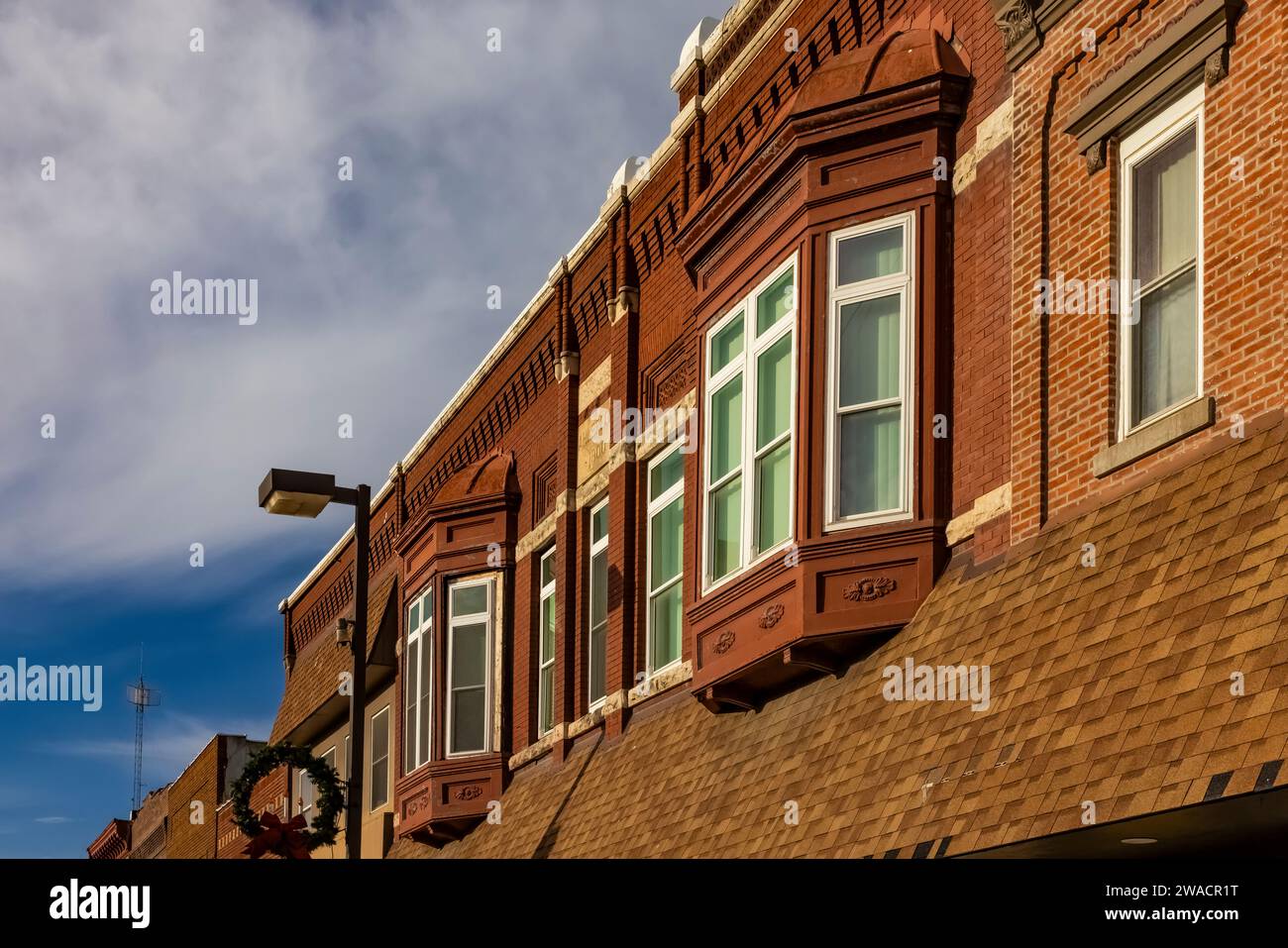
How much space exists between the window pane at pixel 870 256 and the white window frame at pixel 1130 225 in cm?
269

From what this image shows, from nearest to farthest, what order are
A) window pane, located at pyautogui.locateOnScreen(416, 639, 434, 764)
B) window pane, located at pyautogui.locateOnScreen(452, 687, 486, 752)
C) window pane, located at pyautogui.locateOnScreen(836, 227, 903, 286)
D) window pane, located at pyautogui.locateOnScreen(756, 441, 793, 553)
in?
window pane, located at pyautogui.locateOnScreen(836, 227, 903, 286) → window pane, located at pyautogui.locateOnScreen(756, 441, 793, 553) → window pane, located at pyautogui.locateOnScreen(452, 687, 486, 752) → window pane, located at pyautogui.locateOnScreen(416, 639, 434, 764)

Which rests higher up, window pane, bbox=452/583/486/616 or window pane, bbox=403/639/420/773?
window pane, bbox=452/583/486/616

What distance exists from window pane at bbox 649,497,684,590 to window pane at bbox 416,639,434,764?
644cm

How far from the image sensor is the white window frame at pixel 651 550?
19.8 meters

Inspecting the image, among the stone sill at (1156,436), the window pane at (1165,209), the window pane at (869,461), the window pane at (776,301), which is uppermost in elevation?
the window pane at (776,301)

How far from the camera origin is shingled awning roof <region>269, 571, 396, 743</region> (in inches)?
1178

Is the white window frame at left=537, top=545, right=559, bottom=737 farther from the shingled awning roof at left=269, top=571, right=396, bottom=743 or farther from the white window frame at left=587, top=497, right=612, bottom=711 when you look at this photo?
the shingled awning roof at left=269, top=571, right=396, bottom=743

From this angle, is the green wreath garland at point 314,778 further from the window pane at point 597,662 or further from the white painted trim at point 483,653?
the window pane at point 597,662

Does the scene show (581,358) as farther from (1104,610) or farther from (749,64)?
(1104,610)

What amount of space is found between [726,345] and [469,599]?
900 centimetres

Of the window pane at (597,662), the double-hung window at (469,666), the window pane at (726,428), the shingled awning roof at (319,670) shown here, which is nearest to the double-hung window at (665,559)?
the window pane at (597,662)

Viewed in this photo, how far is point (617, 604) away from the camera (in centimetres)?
2094
